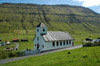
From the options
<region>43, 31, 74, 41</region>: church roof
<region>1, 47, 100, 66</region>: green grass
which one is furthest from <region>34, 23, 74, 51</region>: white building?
<region>1, 47, 100, 66</region>: green grass

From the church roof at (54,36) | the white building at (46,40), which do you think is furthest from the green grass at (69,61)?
the church roof at (54,36)

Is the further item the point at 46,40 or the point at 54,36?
the point at 54,36

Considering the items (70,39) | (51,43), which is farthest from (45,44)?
(70,39)

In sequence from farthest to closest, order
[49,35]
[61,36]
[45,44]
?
[61,36] → [49,35] → [45,44]

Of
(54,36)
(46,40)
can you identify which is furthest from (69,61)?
(54,36)

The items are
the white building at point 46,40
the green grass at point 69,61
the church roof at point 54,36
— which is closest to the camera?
the green grass at point 69,61

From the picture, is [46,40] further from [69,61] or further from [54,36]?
[69,61]

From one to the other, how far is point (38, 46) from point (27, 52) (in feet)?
42.8

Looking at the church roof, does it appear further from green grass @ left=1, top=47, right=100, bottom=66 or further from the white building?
green grass @ left=1, top=47, right=100, bottom=66

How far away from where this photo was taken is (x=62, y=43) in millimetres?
52188

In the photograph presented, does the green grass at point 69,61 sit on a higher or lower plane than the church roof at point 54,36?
lower

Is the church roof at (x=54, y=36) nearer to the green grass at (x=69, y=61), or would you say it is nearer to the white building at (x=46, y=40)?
the white building at (x=46, y=40)

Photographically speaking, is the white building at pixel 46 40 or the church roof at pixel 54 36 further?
the church roof at pixel 54 36

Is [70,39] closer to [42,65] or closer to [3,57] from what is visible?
[3,57]
